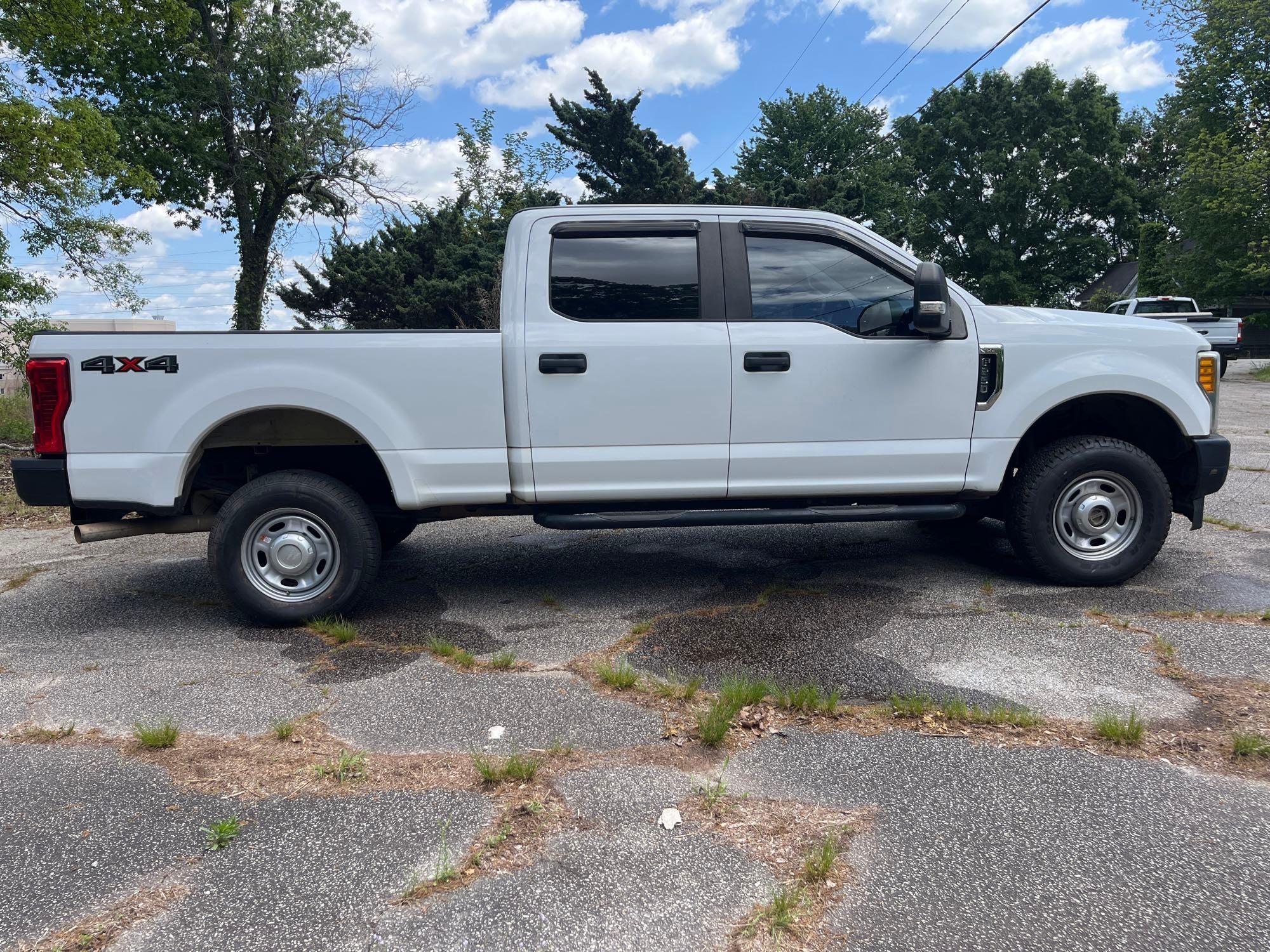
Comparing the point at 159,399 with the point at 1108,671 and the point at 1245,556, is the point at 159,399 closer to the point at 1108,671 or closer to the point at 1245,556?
the point at 1108,671

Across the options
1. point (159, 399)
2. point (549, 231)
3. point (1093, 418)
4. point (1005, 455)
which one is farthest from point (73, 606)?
point (1093, 418)

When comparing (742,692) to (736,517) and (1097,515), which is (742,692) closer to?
(736,517)

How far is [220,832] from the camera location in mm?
2611

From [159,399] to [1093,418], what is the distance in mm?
5218

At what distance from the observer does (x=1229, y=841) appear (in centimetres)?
251

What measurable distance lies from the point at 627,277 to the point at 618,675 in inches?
83.2

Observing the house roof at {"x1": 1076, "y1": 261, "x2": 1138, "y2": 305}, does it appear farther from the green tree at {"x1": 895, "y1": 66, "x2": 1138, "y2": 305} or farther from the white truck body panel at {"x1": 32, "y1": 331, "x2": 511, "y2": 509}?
the white truck body panel at {"x1": 32, "y1": 331, "x2": 511, "y2": 509}

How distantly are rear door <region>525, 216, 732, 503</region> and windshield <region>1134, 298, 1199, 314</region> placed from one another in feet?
82.8

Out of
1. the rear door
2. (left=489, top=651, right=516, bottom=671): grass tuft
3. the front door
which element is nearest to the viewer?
(left=489, top=651, right=516, bottom=671): grass tuft

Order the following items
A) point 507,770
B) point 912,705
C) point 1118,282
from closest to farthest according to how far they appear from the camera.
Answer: point 507,770
point 912,705
point 1118,282

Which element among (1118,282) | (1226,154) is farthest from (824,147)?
(1226,154)

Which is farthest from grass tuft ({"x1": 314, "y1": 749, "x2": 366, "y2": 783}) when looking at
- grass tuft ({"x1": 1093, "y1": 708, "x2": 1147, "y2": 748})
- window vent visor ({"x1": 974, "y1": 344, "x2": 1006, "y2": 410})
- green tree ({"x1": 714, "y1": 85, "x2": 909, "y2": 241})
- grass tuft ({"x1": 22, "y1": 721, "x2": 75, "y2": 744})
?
green tree ({"x1": 714, "y1": 85, "x2": 909, "y2": 241})

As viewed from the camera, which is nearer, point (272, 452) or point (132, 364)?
point (132, 364)

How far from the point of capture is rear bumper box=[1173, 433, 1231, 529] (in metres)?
4.94
